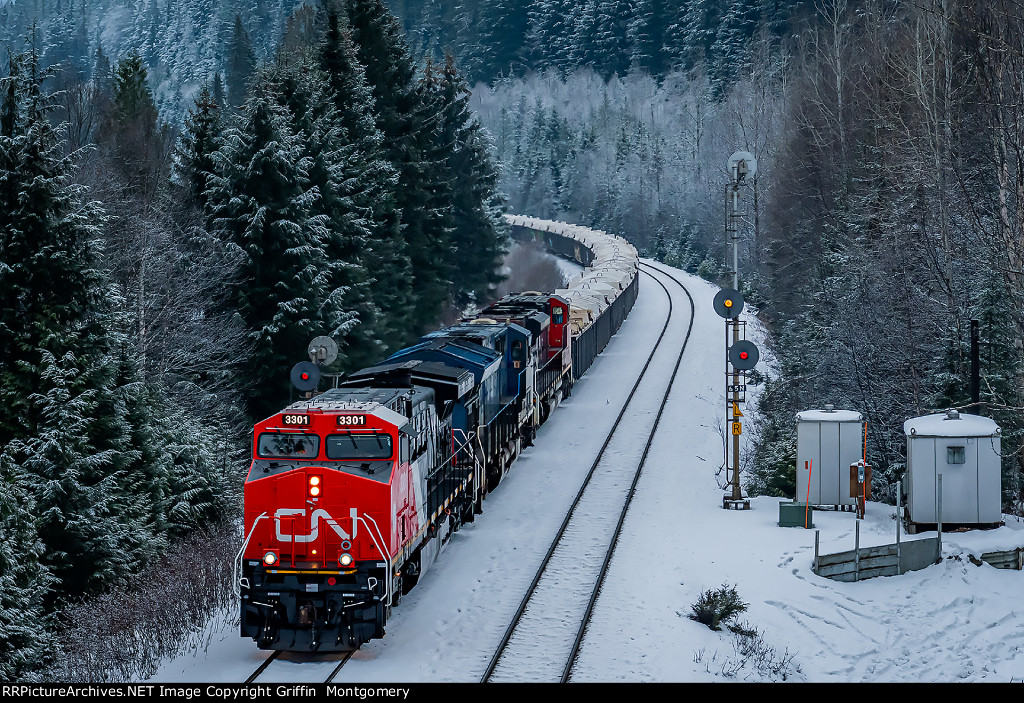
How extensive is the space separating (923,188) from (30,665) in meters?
32.5

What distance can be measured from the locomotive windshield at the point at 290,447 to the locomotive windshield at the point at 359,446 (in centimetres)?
26

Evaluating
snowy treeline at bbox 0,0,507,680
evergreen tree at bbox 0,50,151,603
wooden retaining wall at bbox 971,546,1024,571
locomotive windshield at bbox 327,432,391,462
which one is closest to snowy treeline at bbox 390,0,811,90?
snowy treeline at bbox 0,0,507,680

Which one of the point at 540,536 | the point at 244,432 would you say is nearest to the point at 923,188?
the point at 540,536

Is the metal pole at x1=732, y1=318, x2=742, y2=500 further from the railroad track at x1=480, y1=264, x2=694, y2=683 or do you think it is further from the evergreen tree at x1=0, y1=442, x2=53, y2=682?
the evergreen tree at x1=0, y1=442, x2=53, y2=682

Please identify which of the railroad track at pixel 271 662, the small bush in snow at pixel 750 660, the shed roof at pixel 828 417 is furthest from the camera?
the shed roof at pixel 828 417

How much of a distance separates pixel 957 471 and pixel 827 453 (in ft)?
9.59

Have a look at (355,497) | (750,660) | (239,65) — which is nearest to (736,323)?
(750,660)

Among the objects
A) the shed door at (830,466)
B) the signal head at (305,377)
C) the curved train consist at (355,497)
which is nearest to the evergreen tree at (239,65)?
the curved train consist at (355,497)

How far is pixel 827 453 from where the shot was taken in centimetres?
2442

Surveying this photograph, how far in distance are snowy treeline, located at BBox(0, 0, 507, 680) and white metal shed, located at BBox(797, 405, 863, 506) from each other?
14366 mm

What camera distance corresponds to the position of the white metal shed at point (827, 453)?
24.3 meters

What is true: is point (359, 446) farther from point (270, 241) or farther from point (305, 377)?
point (270, 241)

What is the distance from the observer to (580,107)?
156 metres

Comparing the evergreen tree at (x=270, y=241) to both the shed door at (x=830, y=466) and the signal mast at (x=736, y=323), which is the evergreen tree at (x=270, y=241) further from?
the shed door at (x=830, y=466)
